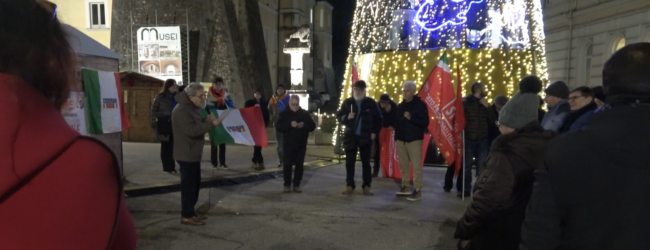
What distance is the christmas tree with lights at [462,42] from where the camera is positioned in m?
10.7

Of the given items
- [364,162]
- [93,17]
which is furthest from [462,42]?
[93,17]

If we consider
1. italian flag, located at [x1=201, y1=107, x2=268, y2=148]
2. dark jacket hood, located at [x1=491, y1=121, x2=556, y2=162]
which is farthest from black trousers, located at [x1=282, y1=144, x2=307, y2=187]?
dark jacket hood, located at [x1=491, y1=121, x2=556, y2=162]

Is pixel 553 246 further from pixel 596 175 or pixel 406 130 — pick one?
pixel 406 130

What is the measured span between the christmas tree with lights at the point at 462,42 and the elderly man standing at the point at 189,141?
6.29 metres

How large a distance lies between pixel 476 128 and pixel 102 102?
6283mm

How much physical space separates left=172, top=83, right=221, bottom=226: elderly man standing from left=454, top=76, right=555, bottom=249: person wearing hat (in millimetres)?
3661

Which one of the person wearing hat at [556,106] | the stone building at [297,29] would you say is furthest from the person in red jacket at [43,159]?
the stone building at [297,29]

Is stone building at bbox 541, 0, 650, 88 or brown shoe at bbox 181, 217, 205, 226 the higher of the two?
stone building at bbox 541, 0, 650, 88

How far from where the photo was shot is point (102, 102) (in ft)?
25.3

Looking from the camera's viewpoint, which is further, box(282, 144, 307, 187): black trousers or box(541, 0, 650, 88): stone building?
box(541, 0, 650, 88): stone building

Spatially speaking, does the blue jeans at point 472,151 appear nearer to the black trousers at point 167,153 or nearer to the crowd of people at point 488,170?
the crowd of people at point 488,170

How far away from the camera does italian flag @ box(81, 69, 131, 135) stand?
24.5 feet

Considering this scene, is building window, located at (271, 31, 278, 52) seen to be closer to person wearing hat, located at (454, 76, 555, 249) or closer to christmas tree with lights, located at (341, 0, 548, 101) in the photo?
christmas tree with lights, located at (341, 0, 548, 101)

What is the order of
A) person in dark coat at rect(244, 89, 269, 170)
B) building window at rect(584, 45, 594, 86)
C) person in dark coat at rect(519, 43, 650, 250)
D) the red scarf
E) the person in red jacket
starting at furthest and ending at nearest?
building window at rect(584, 45, 594, 86) < person in dark coat at rect(244, 89, 269, 170) < the red scarf < person in dark coat at rect(519, 43, 650, 250) < the person in red jacket
